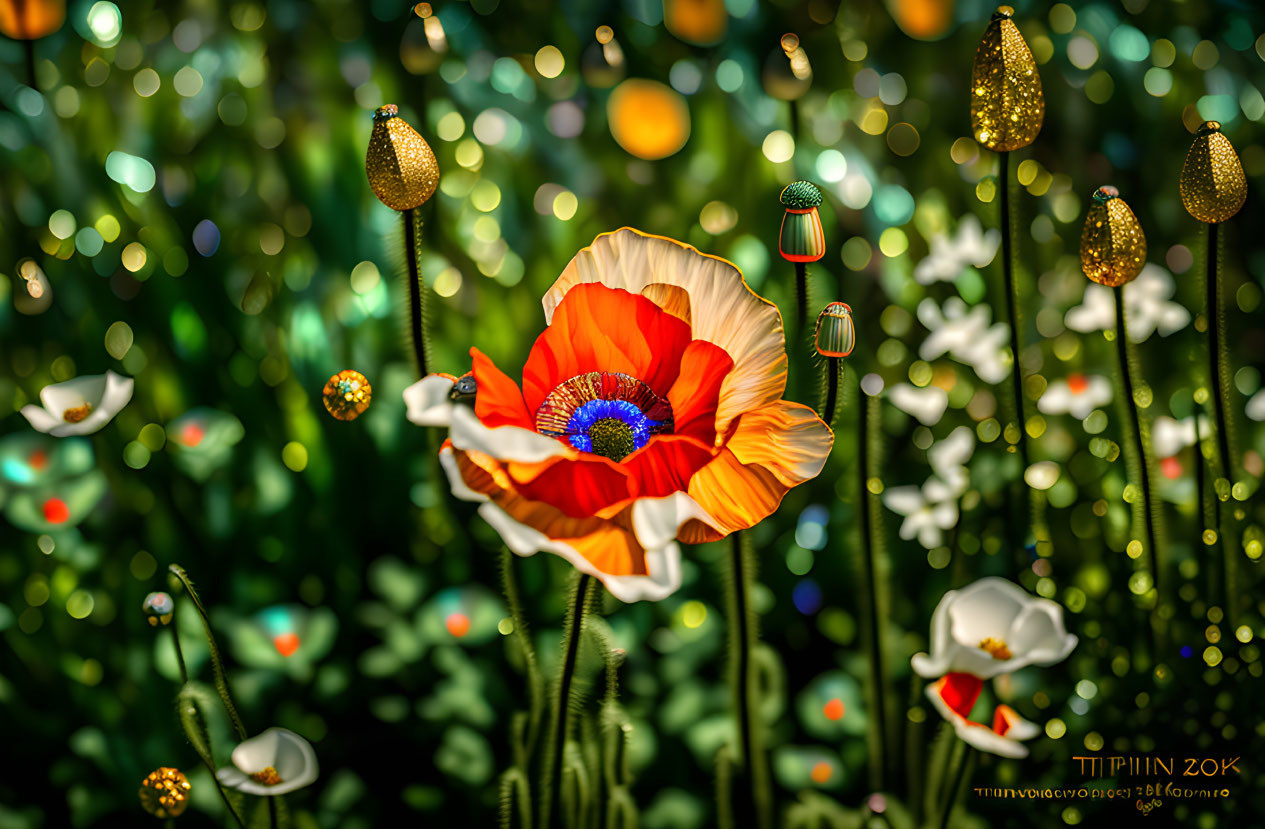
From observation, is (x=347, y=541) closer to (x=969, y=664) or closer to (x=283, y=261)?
(x=283, y=261)

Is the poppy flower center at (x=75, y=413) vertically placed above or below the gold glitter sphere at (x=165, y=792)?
above

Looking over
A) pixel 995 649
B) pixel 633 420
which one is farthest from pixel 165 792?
pixel 995 649

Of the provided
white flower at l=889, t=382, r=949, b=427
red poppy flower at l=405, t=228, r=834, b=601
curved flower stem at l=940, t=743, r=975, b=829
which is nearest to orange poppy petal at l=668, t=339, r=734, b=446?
red poppy flower at l=405, t=228, r=834, b=601

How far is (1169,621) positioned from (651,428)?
0.28 metres

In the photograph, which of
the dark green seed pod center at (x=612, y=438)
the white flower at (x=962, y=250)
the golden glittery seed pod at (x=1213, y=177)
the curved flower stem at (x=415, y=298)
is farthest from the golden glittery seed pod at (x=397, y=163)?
the golden glittery seed pod at (x=1213, y=177)

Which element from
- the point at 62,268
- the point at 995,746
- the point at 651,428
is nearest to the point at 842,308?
the point at 651,428

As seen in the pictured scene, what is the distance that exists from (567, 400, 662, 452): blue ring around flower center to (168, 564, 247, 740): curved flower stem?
20 centimetres

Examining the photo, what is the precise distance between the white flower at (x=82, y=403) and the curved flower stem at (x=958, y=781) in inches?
16.4

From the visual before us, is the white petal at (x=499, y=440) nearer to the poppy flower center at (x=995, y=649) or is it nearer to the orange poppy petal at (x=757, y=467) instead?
the orange poppy petal at (x=757, y=467)

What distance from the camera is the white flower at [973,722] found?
44 centimetres

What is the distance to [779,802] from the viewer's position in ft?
1.49

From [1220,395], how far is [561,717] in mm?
344

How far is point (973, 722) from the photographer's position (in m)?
0.45

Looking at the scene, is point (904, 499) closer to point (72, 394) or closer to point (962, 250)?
point (962, 250)
